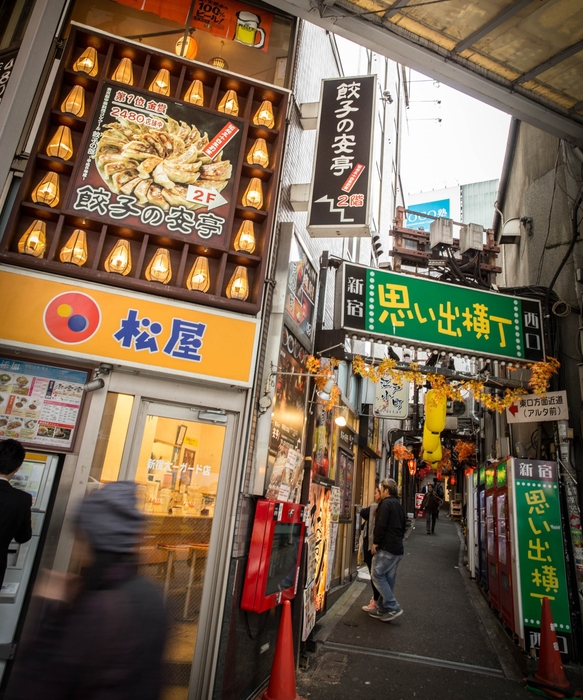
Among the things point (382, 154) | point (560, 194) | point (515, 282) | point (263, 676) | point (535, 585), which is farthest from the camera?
point (382, 154)

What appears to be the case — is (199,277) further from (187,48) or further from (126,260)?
(187,48)

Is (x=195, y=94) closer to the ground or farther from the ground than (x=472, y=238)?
closer to the ground

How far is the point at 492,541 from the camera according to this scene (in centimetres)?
927

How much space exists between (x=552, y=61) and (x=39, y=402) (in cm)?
866

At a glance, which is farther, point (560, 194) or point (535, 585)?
point (560, 194)

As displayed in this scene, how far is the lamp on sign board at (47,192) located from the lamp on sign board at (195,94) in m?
2.23

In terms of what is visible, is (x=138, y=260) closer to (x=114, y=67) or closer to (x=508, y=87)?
(x=114, y=67)

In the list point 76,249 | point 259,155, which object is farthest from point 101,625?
point 259,155

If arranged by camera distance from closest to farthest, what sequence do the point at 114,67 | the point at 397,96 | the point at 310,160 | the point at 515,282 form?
the point at 114,67, the point at 310,160, the point at 515,282, the point at 397,96

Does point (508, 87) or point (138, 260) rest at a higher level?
point (508, 87)

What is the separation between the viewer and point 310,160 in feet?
29.3

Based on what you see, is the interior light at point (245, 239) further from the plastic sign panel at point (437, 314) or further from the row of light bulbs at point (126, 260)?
Answer: the plastic sign panel at point (437, 314)

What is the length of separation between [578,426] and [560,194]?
503 cm

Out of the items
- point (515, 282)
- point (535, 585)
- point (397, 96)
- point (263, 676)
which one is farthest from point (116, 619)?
point (397, 96)
